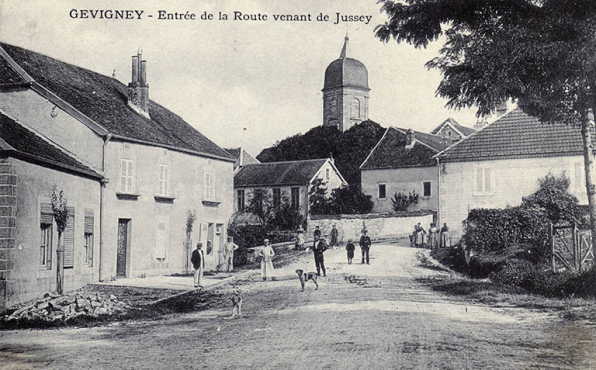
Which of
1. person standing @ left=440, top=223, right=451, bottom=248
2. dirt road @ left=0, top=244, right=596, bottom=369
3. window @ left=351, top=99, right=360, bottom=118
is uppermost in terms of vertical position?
window @ left=351, top=99, right=360, bottom=118

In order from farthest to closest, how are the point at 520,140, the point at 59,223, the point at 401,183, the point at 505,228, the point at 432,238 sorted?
the point at 401,183 < the point at 432,238 < the point at 520,140 < the point at 505,228 < the point at 59,223

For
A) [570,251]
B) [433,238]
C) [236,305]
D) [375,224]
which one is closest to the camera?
[236,305]

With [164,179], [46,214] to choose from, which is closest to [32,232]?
[46,214]

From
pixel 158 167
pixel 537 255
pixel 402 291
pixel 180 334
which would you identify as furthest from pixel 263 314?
pixel 158 167

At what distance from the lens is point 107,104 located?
71.1 ft

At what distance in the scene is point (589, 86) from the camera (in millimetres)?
12625

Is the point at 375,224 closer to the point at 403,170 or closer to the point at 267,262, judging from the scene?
the point at 403,170

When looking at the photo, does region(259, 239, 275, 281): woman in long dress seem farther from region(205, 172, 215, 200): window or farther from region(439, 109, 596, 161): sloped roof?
region(439, 109, 596, 161): sloped roof

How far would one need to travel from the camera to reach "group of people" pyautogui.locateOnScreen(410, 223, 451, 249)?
28344 mm

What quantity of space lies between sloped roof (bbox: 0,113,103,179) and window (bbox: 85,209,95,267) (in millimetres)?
1850

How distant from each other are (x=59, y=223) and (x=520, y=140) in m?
19.8

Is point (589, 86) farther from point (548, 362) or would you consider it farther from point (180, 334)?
point (180, 334)

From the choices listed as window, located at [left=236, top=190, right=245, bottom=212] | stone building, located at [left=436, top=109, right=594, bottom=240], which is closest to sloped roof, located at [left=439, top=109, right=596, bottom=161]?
stone building, located at [left=436, top=109, right=594, bottom=240]

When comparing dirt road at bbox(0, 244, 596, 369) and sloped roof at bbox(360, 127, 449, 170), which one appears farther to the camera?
sloped roof at bbox(360, 127, 449, 170)
